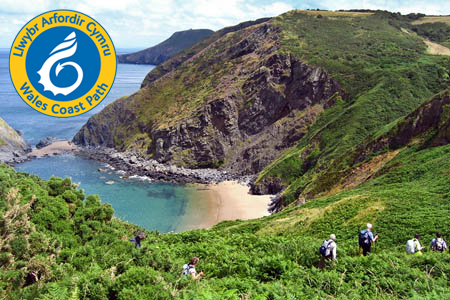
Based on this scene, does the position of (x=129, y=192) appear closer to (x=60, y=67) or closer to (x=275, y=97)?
(x=275, y=97)

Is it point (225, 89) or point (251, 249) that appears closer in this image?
point (251, 249)

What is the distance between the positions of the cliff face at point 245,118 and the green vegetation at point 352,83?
4.12 m

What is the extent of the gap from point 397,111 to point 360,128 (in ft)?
31.4

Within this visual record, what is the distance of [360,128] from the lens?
6156cm

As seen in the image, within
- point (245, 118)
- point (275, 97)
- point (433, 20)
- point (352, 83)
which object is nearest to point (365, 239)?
point (352, 83)

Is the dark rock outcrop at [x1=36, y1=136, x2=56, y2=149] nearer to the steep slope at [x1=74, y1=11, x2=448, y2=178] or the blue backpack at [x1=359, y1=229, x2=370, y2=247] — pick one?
the steep slope at [x1=74, y1=11, x2=448, y2=178]

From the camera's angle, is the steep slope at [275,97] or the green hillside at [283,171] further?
the steep slope at [275,97]

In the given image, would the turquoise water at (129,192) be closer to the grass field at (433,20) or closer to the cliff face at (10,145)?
the cliff face at (10,145)

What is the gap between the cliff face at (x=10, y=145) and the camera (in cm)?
9150

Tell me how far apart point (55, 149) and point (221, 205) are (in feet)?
213

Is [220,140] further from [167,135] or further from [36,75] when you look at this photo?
[36,75]

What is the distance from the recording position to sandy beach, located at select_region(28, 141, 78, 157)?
324 feet

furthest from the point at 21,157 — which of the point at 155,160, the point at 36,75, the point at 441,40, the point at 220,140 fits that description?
the point at 441,40

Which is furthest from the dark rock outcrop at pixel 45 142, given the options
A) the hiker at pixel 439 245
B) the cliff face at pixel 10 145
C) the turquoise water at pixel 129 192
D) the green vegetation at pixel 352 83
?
the hiker at pixel 439 245
